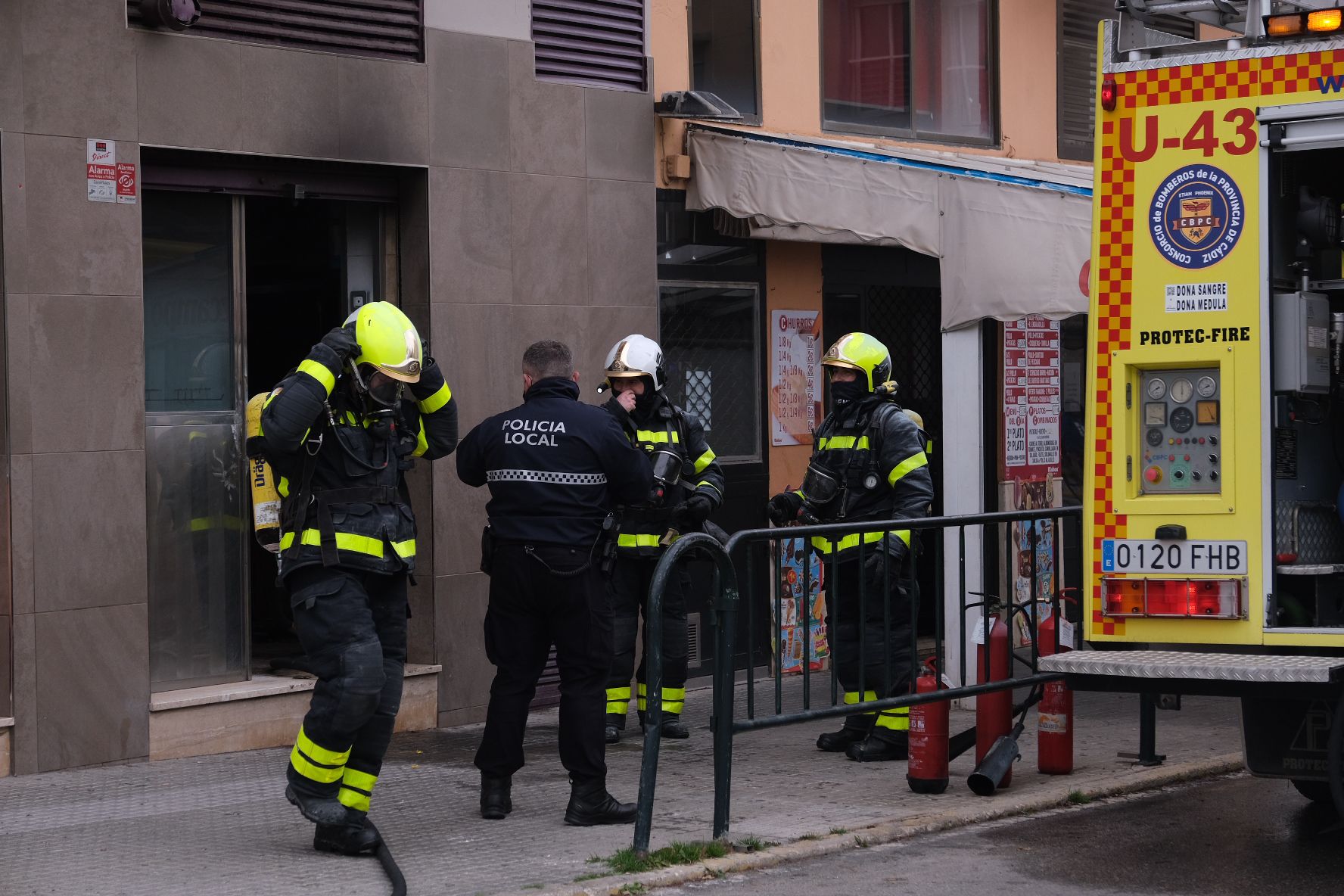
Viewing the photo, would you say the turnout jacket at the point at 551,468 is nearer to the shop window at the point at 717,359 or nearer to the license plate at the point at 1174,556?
the license plate at the point at 1174,556

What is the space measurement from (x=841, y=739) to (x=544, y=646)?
2.26m

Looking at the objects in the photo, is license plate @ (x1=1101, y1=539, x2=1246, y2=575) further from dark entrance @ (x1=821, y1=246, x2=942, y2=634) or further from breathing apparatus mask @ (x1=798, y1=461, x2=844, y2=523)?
dark entrance @ (x1=821, y1=246, x2=942, y2=634)

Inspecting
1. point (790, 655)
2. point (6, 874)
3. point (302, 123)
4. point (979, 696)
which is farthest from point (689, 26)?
point (6, 874)

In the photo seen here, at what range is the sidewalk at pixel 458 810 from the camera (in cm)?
630

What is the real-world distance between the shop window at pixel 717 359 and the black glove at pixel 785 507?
7.02 ft

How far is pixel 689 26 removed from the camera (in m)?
10.9

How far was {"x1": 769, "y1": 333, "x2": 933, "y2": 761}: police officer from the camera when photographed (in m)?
8.42

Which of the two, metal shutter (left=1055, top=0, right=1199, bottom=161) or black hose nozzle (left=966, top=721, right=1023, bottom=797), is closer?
black hose nozzle (left=966, top=721, right=1023, bottom=797)

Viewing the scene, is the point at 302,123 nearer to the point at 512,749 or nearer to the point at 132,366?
the point at 132,366

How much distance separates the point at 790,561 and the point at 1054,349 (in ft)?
10.7

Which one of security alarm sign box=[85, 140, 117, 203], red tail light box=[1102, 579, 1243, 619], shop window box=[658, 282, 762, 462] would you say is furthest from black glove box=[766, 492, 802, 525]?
security alarm sign box=[85, 140, 117, 203]

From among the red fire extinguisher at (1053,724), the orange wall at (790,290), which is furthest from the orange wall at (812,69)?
the red fire extinguisher at (1053,724)

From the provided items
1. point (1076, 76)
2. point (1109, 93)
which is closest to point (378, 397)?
point (1109, 93)

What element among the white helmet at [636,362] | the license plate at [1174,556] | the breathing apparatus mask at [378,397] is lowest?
the license plate at [1174,556]
